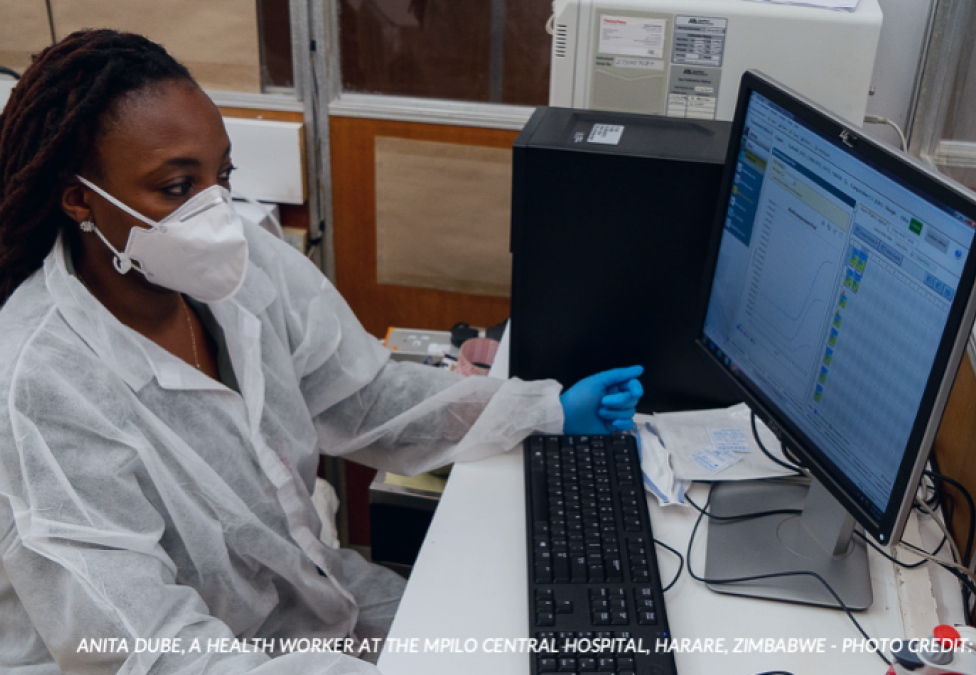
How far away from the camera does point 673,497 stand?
1026 millimetres

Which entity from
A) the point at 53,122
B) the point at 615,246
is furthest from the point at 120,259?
the point at 615,246

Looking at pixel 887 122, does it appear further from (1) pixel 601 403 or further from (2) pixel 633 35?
(1) pixel 601 403

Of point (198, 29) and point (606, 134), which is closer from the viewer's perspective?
point (606, 134)

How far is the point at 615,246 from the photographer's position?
1132 millimetres

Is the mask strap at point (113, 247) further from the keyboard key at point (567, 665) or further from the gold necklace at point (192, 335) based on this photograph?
the keyboard key at point (567, 665)

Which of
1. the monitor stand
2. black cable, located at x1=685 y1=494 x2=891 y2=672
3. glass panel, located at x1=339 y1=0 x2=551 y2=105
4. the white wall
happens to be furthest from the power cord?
black cable, located at x1=685 y1=494 x2=891 y2=672

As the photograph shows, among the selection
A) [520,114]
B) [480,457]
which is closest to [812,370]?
[480,457]

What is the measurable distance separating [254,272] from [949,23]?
137 cm

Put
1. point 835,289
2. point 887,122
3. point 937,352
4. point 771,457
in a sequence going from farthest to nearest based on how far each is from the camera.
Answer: point 887,122 → point 771,457 → point 835,289 → point 937,352

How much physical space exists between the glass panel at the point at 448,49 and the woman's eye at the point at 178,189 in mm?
926

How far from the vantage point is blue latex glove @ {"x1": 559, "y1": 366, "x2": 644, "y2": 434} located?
1141mm

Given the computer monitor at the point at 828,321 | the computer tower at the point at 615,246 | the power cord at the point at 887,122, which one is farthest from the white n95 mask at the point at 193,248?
the power cord at the point at 887,122

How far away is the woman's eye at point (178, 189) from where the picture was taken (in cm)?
94

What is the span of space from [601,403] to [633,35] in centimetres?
56
